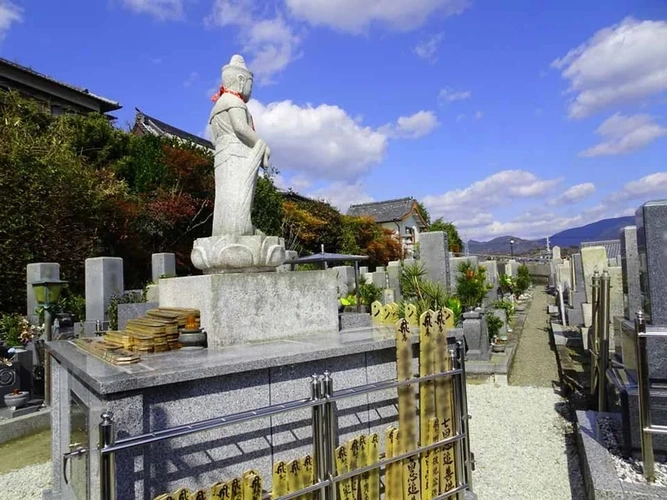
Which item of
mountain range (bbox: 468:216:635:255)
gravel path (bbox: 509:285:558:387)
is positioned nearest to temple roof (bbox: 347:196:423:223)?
mountain range (bbox: 468:216:635:255)

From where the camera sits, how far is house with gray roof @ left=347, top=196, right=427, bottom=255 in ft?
117

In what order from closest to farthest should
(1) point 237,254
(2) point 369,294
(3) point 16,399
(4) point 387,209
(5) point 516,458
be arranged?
1. (1) point 237,254
2. (5) point 516,458
3. (3) point 16,399
4. (2) point 369,294
5. (4) point 387,209

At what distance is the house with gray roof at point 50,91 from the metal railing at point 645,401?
21.1m

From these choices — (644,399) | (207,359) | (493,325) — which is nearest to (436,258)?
(493,325)

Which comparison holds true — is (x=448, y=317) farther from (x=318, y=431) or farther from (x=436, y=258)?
(x=436, y=258)

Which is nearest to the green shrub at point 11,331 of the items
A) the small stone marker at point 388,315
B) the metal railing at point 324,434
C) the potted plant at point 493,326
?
the small stone marker at point 388,315

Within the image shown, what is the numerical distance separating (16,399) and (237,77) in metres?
5.52

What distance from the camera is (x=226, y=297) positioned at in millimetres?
3695

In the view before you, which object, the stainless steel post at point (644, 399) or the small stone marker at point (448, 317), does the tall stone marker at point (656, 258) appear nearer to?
the stainless steel post at point (644, 399)

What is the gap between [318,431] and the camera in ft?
8.97

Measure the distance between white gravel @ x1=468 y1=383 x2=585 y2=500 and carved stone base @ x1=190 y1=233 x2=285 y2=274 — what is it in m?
2.83

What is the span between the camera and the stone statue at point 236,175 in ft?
13.6

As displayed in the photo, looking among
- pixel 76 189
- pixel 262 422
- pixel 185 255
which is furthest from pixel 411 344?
pixel 185 255

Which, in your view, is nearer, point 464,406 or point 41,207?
point 464,406
